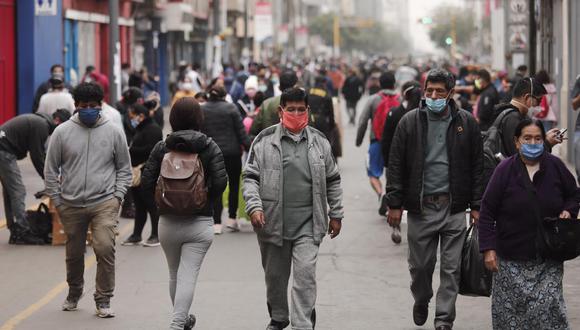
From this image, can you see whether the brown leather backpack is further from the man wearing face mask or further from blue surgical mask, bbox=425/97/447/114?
the man wearing face mask

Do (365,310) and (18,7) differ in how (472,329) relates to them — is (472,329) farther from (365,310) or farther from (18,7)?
(18,7)

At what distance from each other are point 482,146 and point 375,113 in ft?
22.7

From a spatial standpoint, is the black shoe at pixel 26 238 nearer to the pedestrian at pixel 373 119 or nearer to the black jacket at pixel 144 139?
the black jacket at pixel 144 139

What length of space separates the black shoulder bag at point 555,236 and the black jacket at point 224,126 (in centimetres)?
726

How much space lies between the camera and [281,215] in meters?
8.80

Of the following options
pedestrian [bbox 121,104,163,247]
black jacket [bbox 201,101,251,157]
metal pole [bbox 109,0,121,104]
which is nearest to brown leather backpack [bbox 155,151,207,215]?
pedestrian [bbox 121,104,163,247]

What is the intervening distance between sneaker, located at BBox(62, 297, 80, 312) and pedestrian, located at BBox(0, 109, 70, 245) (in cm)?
353

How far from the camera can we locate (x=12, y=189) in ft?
47.9

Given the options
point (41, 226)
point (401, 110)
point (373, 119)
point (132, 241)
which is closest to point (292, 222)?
point (401, 110)

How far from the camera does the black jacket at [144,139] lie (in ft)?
48.4

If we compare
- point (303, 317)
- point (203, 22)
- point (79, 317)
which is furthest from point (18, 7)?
point (203, 22)

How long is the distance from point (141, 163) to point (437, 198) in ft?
20.5

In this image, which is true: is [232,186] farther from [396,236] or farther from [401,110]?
[401,110]

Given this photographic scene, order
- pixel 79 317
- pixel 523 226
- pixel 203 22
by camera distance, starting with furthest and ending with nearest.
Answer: pixel 203 22 → pixel 79 317 → pixel 523 226
